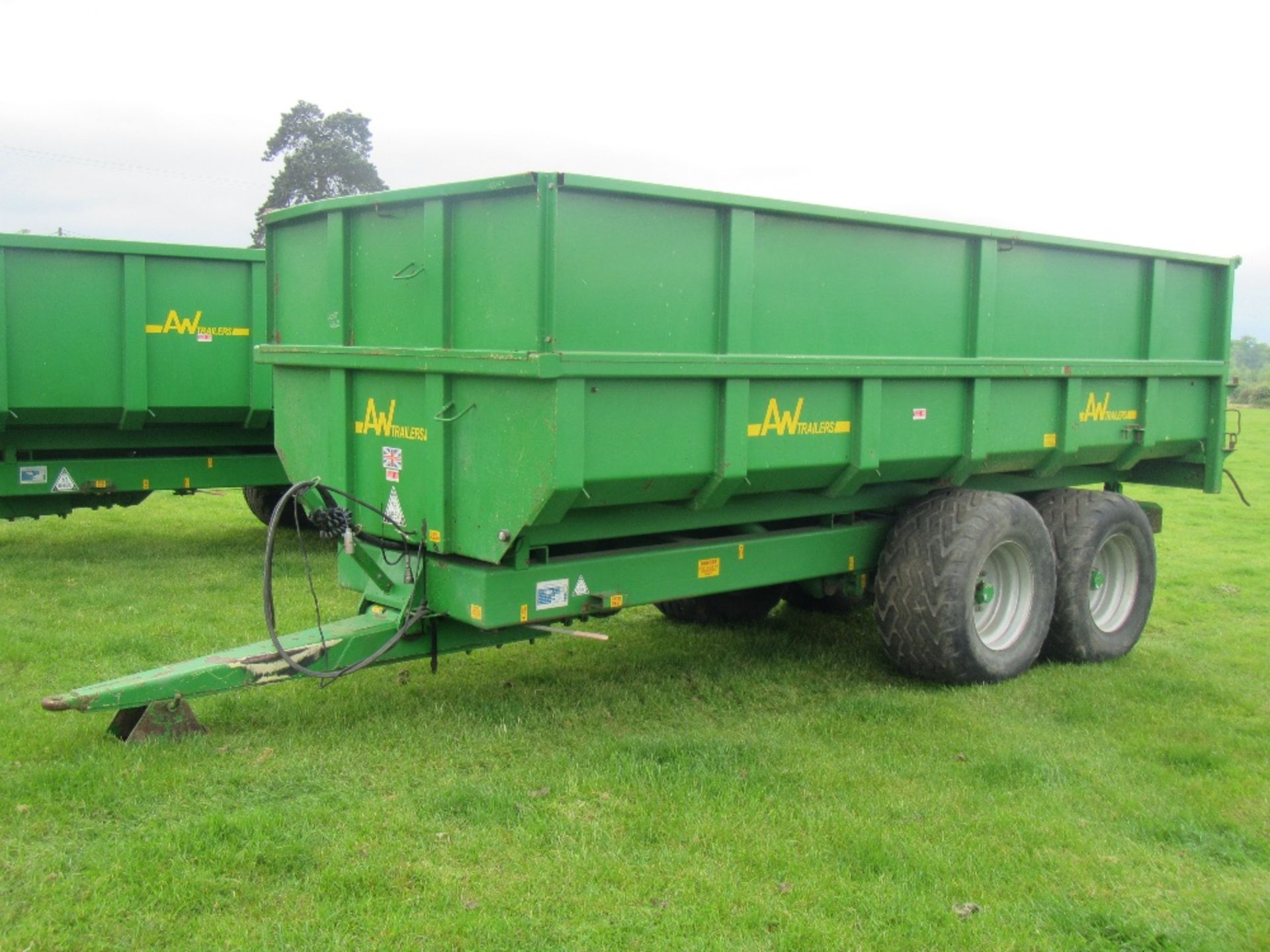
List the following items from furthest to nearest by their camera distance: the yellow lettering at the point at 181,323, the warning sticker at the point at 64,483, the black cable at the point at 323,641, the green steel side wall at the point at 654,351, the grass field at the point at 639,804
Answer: the yellow lettering at the point at 181,323 < the warning sticker at the point at 64,483 < the black cable at the point at 323,641 < the green steel side wall at the point at 654,351 < the grass field at the point at 639,804

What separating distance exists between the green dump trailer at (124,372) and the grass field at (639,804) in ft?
7.02

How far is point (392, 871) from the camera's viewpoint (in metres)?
4.01

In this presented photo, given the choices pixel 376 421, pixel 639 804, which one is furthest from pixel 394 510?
pixel 639 804

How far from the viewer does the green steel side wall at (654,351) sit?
479cm

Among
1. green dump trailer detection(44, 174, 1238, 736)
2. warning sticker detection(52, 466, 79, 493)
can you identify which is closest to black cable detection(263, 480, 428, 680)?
green dump trailer detection(44, 174, 1238, 736)

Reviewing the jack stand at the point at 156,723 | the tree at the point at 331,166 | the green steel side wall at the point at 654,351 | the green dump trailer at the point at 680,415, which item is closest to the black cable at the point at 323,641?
the green dump trailer at the point at 680,415

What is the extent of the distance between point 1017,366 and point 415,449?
10.7 ft

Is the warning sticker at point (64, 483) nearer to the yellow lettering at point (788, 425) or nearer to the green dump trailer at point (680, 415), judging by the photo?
the green dump trailer at point (680, 415)

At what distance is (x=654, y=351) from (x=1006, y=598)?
2946 millimetres

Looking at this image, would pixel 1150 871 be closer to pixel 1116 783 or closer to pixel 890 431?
pixel 1116 783

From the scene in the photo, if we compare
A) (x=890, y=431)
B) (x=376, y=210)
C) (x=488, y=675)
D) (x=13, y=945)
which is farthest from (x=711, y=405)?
(x=13, y=945)

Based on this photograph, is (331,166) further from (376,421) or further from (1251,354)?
(1251,354)

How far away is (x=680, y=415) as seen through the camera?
513cm

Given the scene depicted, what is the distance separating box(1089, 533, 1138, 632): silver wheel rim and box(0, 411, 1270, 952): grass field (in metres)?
0.50
